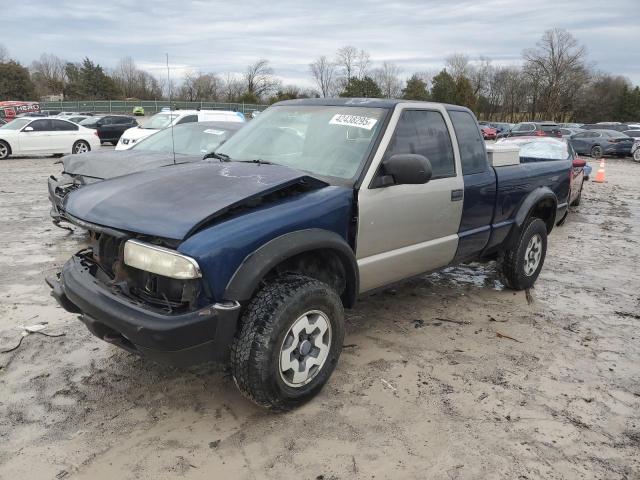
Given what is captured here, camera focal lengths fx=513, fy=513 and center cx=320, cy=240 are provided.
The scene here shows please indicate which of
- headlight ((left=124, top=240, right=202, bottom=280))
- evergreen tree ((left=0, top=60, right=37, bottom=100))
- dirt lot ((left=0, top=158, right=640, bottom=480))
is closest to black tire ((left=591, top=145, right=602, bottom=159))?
dirt lot ((left=0, top=158, right=640, bottom=480))

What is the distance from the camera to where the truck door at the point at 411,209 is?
358 cm

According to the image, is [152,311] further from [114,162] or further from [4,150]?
[4,150]

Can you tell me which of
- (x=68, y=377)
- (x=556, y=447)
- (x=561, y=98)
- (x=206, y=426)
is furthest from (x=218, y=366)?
(x=561, y=98)

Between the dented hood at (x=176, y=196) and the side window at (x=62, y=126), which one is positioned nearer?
the dented hood at (x=176, y=196)

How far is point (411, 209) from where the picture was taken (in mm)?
3852

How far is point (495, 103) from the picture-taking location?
79.1 m

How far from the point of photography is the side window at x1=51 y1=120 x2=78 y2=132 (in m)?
17.6

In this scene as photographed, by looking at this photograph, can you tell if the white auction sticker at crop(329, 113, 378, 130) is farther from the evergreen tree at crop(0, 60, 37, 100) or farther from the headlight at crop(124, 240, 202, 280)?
the evergreen tree at crop(0, 60, 37, 100)

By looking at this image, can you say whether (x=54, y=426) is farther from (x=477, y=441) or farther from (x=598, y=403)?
(x=598, y=403)

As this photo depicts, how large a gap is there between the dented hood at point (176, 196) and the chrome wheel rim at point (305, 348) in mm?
799

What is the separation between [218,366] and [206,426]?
28.4 inches

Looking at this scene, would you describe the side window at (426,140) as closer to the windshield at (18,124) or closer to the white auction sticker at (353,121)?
the white auction sticker at (353,121)

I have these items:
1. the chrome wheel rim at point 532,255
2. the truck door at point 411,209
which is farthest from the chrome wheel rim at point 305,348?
the chrome wheel rim at point 532,255

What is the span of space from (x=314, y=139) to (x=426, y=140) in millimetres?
930
